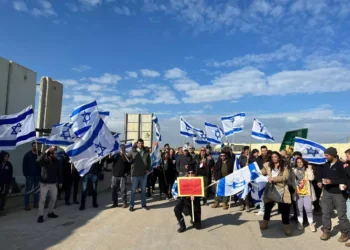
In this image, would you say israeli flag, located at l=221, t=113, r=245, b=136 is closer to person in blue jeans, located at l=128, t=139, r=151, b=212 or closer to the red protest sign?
person in blue jeans, located at l=128, t=139, r=151, b=212

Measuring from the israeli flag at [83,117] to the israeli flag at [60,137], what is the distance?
299 centimetres

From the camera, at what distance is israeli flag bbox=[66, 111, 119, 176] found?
28.2ft

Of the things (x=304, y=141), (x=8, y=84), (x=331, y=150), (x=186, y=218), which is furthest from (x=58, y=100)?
(x=331, y=150)

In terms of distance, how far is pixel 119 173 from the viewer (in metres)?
9.73

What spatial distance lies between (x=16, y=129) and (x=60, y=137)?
9.87 feet

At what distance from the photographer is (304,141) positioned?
8695 millimetres

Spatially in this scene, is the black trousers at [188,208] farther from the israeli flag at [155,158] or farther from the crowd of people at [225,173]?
the israeli flag at [155,158]

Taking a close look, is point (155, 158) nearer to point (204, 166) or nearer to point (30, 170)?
point (204, 166)

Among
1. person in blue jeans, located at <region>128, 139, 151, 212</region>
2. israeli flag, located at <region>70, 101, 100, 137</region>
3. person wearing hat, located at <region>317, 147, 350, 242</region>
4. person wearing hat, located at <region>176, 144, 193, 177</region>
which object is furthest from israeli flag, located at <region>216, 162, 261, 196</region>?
israeli flag, located at <region>70, 101, 100, 137</region>

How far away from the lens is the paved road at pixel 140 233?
19.7 feet

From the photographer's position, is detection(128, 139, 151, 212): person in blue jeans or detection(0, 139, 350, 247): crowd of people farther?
detection(128, 139, 151, 212): person in blue jeans

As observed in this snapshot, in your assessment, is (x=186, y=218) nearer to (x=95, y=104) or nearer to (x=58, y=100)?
(x=95, y=104)

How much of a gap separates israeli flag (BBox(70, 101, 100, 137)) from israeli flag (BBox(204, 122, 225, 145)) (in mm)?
7484

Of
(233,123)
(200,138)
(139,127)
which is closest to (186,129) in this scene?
(200,138)
